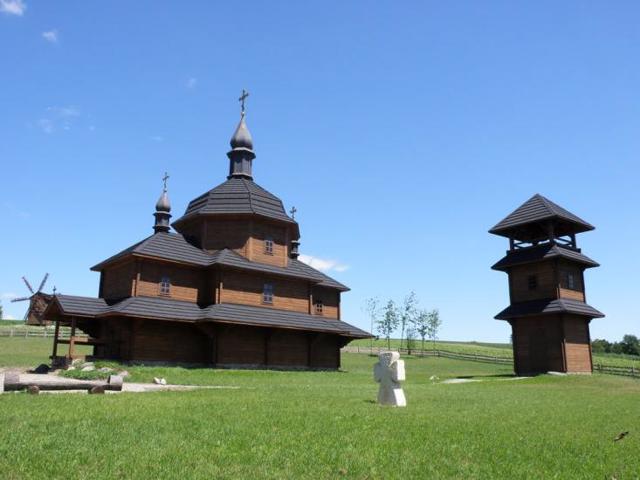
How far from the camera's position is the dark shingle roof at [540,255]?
33.8 metres

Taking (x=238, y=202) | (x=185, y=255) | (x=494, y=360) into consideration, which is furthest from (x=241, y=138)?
(x=494, y=360)

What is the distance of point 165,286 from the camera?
29.0 m

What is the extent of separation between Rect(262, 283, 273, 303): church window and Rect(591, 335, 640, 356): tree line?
83.4 metres

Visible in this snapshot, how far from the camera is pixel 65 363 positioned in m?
24.9

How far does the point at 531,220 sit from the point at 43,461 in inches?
1337

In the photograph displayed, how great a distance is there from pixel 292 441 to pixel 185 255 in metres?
23.3

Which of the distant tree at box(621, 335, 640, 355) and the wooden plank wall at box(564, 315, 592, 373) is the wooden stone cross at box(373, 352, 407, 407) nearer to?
the wooden plank wall at box(564, 315, 592, 373)

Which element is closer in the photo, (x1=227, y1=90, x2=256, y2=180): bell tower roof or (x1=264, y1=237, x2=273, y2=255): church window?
(x1=264, y1=237, x2=273, y2=255): church window

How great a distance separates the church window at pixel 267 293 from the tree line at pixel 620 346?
274 feet

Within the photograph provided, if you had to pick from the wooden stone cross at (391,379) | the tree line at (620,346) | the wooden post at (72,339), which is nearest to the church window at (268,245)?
the wooden post at (72,339)

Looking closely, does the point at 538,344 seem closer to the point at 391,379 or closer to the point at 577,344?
the point at 577,344

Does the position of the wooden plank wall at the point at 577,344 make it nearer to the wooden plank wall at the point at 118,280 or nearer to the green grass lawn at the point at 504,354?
the green grass lawn at the point at 504,354

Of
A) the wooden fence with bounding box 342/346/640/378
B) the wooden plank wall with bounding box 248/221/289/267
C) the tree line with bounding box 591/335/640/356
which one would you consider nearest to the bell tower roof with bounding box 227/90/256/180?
the wooden plank wall with bounding box 248/221/289/267

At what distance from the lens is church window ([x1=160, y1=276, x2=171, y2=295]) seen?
94.5 ft
